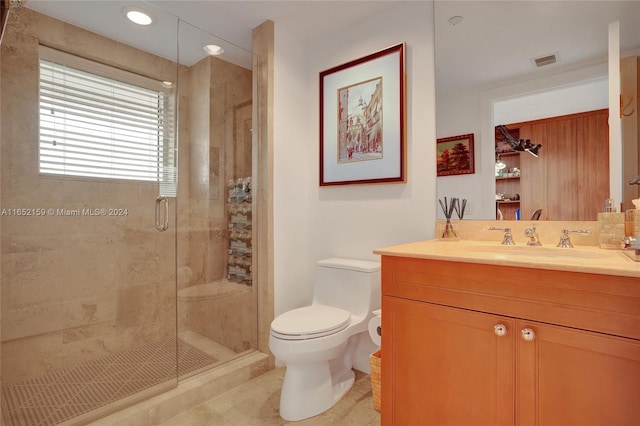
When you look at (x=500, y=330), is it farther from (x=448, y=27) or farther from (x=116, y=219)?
(x=116, y=219)

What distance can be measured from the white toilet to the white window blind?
46.5 inches

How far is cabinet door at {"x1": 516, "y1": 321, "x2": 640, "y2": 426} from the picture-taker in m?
0.90

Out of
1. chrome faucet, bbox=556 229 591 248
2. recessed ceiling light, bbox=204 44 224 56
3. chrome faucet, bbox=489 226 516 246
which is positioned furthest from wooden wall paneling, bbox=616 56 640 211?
recessed ceiling light, bbox=204 44 224 56

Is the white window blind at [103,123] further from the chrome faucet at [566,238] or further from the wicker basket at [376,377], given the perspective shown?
the chrome faucet at [566,238]

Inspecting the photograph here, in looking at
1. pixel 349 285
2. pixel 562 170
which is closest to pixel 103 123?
pixel 349 285

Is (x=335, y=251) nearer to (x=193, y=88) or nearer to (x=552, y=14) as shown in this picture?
(x=193, y=88)

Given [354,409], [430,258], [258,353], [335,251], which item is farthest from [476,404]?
[258,353]

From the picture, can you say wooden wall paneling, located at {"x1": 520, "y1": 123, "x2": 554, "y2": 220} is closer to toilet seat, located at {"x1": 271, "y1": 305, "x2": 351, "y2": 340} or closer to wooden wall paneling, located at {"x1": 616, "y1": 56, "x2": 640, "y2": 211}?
wooden wall paneling, located at {"x1": 616, "y1": 56, "x2": 640, "y2": 211}

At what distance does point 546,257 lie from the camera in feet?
4.12

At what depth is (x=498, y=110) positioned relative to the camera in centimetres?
173

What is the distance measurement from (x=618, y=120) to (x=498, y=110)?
489 millimetres

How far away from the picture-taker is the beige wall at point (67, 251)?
1646 mm

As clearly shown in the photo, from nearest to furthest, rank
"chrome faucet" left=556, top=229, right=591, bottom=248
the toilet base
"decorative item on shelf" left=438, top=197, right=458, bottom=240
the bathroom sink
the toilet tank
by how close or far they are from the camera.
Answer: the bathroom sink → "chrome faucet" left=556, top=229, right=591, bottom=248 → the toilet base → "decorative item on shelf" left=438, top=197, right=458, bottom=240 → the toilet tank

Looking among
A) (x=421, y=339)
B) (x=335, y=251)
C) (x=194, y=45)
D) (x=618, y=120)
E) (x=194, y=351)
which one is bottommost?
(x=194, y=351)
